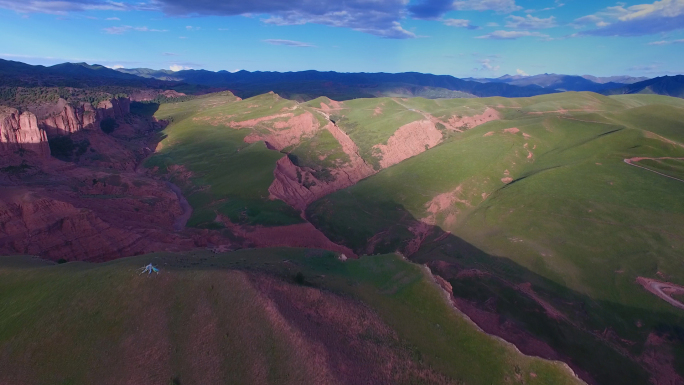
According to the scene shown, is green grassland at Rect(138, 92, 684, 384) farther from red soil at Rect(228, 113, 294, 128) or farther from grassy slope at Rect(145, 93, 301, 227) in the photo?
red soil at Rect(228, 113, 294, 128)

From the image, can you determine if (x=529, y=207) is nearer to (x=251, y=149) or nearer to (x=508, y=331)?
(x=508, y=331)

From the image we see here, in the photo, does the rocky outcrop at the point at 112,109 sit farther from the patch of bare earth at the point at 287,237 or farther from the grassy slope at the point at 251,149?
the patch of bare earth at the point at 287,237

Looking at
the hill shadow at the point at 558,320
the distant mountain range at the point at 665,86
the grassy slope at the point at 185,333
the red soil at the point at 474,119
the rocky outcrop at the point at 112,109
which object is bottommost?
the hill shadow at the point at 558,320

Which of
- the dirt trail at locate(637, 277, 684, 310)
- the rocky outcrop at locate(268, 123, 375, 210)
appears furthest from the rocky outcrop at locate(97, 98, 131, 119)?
the dirt trail at locate(637, 277, 684, 310)

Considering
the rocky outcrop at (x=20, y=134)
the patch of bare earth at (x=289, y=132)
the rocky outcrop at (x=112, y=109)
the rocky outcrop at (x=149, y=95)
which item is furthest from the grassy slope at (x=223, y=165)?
the rocky outcrop at (x=149, y=95)

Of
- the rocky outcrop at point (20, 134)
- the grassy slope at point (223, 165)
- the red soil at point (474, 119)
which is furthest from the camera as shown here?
the red soil at point (474, 119)

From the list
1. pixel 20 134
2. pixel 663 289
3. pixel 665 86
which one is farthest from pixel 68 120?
pixel 665 86
